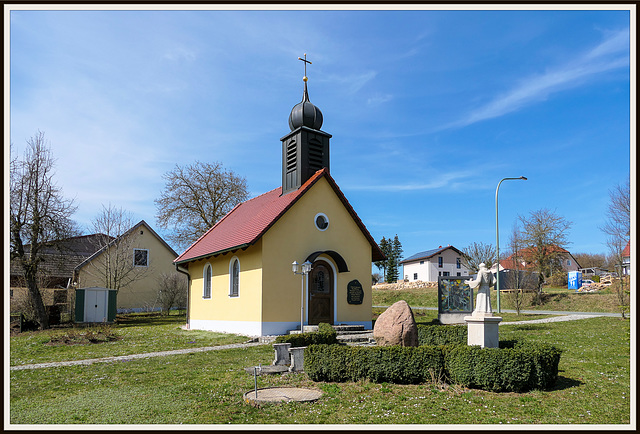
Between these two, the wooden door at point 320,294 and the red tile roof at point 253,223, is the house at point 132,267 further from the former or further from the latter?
the wooden door at point 320,294

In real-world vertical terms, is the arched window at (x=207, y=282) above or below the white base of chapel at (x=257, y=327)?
above

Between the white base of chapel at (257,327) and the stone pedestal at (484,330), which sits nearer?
the stone pedestal at (484,330)

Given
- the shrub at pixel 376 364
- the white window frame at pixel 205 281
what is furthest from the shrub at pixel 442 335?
the white window frame at pixel 205 281

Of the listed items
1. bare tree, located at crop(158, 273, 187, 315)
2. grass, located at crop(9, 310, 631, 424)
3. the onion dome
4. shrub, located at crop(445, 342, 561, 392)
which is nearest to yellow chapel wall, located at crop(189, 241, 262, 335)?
the onion dome

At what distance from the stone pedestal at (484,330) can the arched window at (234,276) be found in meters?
11.9

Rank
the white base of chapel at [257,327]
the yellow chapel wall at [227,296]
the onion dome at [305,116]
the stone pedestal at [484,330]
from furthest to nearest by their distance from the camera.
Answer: the onion dome at [305,116] < the yellow chapel wall at [227,296] < the white base of chapel at [257,327] < the stone pedestal at [484,330]

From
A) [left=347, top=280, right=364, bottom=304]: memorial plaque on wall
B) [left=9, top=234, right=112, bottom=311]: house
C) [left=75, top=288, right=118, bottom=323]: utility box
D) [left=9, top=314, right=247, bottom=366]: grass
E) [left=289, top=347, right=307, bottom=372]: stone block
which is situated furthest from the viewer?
[left=75, top=288, right=118, bottom=323]: utility box

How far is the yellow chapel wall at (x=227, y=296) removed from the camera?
18.5m

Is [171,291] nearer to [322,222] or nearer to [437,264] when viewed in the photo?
[322,222]

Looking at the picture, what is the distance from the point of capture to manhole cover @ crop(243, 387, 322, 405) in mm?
7979

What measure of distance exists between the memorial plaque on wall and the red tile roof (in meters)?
2.10

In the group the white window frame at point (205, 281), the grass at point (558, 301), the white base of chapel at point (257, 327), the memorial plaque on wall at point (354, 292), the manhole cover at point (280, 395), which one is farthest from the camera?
the grass at point (558, 301)

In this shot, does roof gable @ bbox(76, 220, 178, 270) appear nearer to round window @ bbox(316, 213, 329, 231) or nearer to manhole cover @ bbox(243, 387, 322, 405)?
round window @ bbox(316, 213, 329, 231)

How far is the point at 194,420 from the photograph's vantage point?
696 centimetres
